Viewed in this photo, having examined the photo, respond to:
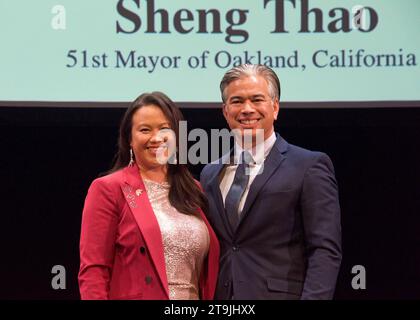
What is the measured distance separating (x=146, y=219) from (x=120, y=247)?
0.12 m

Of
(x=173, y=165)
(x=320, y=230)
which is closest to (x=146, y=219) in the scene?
(x=173, y=165)

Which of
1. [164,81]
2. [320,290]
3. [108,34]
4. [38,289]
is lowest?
[38,289]

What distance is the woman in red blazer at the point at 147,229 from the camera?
7.94 ft

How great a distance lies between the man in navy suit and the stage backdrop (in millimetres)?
1033

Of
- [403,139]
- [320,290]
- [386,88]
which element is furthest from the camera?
[403,139]

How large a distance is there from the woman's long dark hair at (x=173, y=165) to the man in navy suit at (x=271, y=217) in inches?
3.2

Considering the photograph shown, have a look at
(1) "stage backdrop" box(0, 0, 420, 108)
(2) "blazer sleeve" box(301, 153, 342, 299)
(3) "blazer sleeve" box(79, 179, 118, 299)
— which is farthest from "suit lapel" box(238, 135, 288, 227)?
(1) "stage backdrop" box(0, 0, 420, 108)

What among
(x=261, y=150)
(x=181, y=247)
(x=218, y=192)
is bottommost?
(x=181, y=247)

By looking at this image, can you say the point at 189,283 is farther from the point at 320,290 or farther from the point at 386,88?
the point at 386,88

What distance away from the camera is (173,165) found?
2590 millimetres

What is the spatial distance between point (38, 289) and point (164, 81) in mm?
1226

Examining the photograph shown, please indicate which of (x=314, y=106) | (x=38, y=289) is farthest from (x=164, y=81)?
(x=38, y=289)

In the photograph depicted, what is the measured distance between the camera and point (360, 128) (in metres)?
3.83

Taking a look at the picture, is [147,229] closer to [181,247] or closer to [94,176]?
[181,247]
